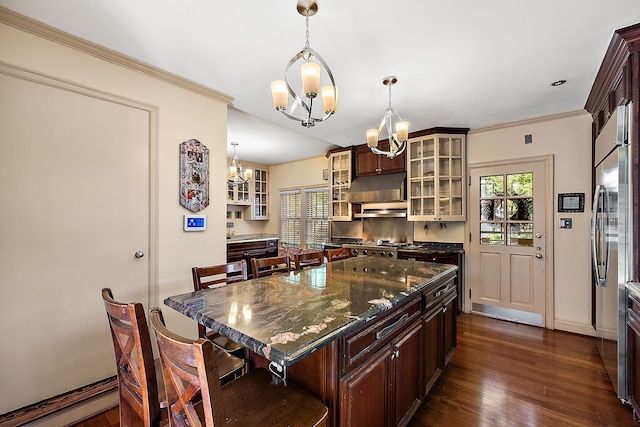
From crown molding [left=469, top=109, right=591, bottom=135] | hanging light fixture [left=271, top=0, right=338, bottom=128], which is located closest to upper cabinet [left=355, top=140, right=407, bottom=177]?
crown molding [left=469, top=109, right=591, bottom=135]

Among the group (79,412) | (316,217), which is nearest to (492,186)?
(316,217)

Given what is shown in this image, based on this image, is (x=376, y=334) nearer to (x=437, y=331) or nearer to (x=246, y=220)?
(x=437, y=331)

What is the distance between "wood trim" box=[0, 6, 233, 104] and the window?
3538mm

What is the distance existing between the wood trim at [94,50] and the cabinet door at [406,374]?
2.70m

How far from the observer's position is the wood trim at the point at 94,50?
68.9 inches

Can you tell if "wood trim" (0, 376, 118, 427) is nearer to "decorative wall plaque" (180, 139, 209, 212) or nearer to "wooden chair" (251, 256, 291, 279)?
"wooden chair" (251, 256, 291, 279)

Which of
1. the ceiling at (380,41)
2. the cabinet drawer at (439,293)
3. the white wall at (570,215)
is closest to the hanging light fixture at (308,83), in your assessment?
the ceiling at (380,41)

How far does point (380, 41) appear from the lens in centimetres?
201

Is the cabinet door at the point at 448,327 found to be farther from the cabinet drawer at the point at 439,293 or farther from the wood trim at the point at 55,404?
the wood trim at the point at 55,404

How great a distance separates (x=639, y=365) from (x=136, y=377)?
280 cm

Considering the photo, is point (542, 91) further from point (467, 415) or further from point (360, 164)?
point (467, 415)

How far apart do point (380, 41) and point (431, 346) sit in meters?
2.22

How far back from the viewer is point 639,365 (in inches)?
68.7

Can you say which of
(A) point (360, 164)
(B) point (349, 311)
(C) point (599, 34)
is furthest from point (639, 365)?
Result: (A) point (360, 164)
